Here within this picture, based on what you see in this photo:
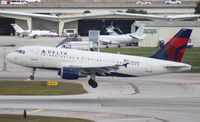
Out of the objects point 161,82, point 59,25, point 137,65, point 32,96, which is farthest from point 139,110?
point 59,25

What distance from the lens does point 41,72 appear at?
2830 inches

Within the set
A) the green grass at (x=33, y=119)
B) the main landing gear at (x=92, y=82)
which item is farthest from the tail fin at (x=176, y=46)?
the green grass at (x=33, y=119)

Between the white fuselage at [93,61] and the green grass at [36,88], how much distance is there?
1.74 m

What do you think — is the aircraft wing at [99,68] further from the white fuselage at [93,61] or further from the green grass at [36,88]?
the green grass at [36,88]

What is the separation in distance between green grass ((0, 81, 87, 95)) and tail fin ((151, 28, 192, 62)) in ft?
22.5

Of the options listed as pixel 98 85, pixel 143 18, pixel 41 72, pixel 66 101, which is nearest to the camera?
pixel 66 101

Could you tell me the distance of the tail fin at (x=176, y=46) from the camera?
5372 centimetres

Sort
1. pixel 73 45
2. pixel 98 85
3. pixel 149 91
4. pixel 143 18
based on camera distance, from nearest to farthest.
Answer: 1. pixel 149 91
2. pixel 98 85
3. pixel 73 45
4. pixel 143 18

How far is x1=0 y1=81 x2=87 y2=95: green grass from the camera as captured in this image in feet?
166

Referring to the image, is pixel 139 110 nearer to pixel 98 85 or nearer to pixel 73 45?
pixel 98 85

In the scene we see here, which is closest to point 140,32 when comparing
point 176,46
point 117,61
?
point 117,61

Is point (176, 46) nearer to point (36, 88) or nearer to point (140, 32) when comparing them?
point (36, 88)

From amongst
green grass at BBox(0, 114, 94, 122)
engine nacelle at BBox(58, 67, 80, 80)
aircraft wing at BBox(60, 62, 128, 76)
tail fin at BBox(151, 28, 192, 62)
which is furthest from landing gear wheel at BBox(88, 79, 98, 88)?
green grass at BBox(0, 114, 94, 122)

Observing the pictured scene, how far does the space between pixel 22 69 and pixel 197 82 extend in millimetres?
21965
